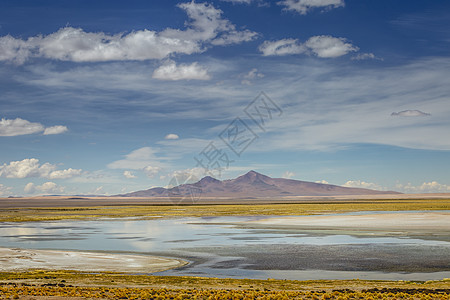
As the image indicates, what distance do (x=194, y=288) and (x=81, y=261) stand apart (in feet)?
44.0

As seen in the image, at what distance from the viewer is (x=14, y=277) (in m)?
25.3

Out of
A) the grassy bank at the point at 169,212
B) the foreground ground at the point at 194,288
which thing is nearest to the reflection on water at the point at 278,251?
the foreground ground at the point at 194,288

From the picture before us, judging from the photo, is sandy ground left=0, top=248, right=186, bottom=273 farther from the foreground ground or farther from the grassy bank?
the grassy bank

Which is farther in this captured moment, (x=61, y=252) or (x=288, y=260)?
(x=61, y=252)

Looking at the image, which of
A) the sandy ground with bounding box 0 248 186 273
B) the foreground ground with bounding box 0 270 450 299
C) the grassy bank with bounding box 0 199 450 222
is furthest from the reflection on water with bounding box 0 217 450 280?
the grassy bank with bounding box 0 199 450 222

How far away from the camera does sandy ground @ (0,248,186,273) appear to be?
29000 millimetres

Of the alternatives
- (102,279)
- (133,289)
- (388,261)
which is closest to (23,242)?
(102,279)

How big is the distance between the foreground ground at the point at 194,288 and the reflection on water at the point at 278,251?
9.07 feet

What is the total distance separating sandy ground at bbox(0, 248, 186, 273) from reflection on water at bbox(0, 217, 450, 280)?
7.49 ft

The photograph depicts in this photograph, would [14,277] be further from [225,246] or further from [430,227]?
[430,227]

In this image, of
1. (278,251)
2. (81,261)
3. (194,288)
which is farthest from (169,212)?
(194,288)

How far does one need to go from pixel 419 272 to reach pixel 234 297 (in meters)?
13.7

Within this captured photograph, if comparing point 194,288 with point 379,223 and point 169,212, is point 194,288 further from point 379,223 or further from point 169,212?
point 169,212

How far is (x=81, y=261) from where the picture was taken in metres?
31.6
